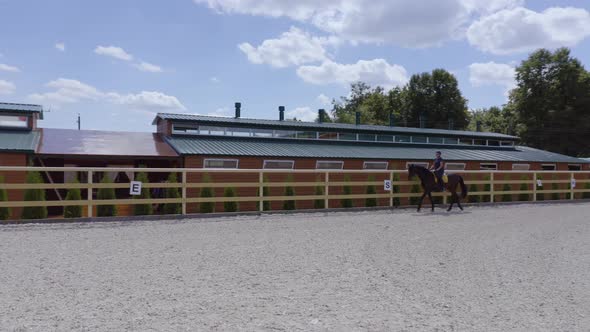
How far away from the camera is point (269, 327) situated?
4.04m

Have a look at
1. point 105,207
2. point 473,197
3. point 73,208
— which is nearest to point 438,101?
point 473,197

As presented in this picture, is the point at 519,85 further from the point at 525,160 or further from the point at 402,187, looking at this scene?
the point at 402,187

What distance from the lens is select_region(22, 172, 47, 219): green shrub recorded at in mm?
11680

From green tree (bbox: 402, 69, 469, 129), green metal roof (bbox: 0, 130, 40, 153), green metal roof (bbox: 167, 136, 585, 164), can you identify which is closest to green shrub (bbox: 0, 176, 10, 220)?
green metal roof (bbox: 0, 130, 40, 153)

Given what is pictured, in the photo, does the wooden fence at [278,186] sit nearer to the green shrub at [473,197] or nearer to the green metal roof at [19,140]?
the green shrub at [473,197]

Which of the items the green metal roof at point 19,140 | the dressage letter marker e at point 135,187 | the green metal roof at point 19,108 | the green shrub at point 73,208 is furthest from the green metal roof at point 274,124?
the green shrub at point 73,208

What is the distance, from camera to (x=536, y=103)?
52.4m

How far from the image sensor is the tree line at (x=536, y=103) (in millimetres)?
50062

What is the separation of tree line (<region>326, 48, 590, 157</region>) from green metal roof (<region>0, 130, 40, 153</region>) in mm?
34821

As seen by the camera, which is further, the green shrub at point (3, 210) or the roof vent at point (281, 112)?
the roof vent at point (281, 112)

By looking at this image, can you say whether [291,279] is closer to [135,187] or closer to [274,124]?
[135,187]

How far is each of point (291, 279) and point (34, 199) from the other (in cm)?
942

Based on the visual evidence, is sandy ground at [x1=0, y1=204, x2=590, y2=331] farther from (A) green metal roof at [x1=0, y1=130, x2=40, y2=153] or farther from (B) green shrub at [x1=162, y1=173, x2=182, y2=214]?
(A) green metal roof at [x1=0, y1=130, x2=40, y2=153]

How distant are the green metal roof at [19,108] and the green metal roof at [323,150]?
19.9ft
